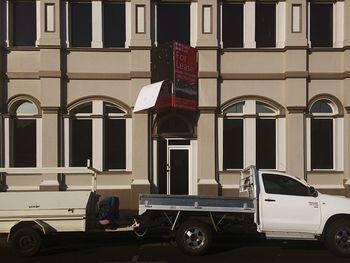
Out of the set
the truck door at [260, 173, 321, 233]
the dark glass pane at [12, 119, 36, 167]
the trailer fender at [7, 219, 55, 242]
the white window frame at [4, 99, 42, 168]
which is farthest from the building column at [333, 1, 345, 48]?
the trailer fender at [7, 219, 55, 242]

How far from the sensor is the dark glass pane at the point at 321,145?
1872 cm

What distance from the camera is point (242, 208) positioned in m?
10.9

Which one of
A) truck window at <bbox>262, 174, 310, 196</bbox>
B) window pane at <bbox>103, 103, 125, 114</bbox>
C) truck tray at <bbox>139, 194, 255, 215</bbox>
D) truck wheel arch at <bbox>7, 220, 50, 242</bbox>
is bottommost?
truck wheel arch at <bbox>7, 220, 50, 242</bbox>

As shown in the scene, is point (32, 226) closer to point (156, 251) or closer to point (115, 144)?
point (156, 251)

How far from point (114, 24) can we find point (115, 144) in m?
4.12

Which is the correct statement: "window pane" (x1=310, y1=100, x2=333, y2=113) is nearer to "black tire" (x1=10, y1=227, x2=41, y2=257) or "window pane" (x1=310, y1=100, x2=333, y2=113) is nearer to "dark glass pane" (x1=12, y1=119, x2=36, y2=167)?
"dark glass pane" (x1=12, y1=119, x2=36, y2=167)

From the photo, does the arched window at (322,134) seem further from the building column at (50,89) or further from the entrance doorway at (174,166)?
the building column at (50,89)

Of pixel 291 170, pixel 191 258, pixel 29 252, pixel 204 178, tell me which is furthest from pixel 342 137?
pixel 29 252

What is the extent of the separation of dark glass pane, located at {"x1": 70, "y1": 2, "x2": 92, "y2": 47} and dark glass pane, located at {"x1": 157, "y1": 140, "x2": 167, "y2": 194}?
425 cm

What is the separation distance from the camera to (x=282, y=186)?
1113 centimetres

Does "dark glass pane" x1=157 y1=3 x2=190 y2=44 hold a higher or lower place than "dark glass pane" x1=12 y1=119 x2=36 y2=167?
higher

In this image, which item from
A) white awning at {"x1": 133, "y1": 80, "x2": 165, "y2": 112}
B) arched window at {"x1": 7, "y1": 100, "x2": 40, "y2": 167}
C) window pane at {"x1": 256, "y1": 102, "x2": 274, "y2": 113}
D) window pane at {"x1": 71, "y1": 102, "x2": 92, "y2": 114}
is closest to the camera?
white awning at {"x1": 133, "y1": 80, "x2": 165, "y2": 112}

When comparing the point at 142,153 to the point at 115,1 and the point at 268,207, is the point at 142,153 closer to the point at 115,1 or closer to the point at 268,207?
the point at 115,1

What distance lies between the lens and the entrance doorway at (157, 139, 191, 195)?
1858 cm
